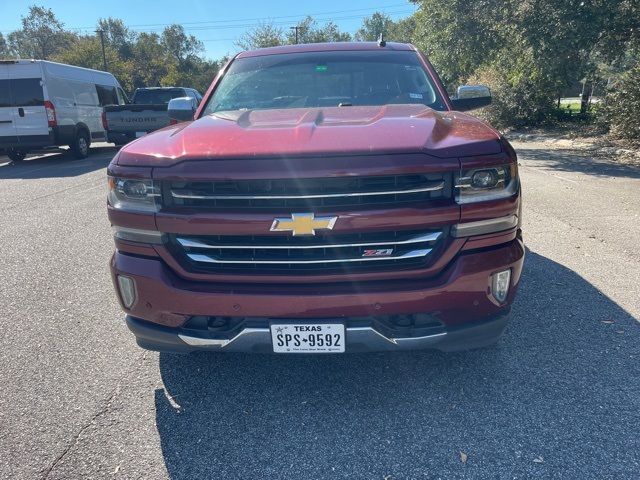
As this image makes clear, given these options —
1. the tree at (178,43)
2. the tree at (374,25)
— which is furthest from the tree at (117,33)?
the tree at (374,25)

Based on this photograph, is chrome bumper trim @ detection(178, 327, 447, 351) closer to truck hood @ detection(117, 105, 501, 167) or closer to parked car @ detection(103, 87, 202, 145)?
truck hood @ detection(117, 105, 501, 167)

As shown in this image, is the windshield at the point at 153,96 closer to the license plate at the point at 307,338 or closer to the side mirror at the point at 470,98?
the side mirror at the point at 470,98

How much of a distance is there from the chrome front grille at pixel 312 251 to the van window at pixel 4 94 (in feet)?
42.4

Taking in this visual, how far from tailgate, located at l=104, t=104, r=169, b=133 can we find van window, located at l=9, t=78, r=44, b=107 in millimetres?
1613

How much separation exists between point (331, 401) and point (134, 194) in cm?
149

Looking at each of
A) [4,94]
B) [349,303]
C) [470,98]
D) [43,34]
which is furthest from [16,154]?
[43,34]

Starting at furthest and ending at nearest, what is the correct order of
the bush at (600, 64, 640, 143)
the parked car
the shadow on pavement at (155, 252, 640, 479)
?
the parked car < the bush at (600, 64, 640, 143) < the shadow on pavement at (155, 252, 640, 479)

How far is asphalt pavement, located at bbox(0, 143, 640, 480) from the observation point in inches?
88.7

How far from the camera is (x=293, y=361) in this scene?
3123 millimetres

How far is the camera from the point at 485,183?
233 cm

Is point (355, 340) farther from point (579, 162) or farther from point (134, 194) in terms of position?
point (579, 162)

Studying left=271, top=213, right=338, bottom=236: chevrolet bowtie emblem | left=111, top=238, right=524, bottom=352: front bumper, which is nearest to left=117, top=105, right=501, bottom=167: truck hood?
left=271, top=213, right=338, bottom=236: chevrolet bowtie emblem

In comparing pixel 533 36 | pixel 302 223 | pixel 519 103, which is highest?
pixel 533 36

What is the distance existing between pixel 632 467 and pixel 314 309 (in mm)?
1532
